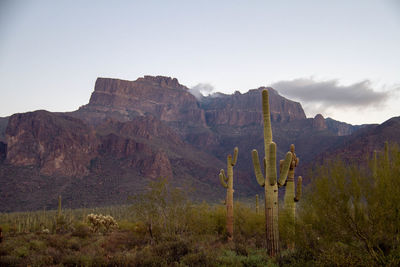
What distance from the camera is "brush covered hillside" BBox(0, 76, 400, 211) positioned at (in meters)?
71.2

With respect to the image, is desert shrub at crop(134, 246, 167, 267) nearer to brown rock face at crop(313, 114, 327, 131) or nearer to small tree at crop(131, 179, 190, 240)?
small tree at crop(131, 179, 190, 240)

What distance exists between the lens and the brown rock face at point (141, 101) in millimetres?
166875

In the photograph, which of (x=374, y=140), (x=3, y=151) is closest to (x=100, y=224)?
(x=374, y=140)

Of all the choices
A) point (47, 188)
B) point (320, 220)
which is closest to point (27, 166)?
point (47, 188)

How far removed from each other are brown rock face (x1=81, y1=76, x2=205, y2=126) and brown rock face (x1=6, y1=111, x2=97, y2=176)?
2295 inches

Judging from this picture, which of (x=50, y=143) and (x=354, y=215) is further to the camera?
(x=50, y=143)

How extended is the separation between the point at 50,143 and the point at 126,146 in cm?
2410

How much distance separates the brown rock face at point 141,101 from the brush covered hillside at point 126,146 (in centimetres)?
66

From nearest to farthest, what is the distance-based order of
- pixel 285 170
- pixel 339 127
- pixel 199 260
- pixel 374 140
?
1. pixel 199 260
2. pixel 285 170
3. pixel 374 140
4. pixel 339 127

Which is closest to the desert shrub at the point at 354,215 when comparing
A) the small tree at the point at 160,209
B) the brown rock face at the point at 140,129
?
the small tree at the point at 160,209

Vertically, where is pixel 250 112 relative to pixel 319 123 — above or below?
above

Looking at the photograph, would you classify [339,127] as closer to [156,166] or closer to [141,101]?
[141,101]

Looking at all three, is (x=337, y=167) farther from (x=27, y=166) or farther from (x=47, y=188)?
(x=27, y=166)

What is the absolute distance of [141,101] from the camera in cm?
18262
